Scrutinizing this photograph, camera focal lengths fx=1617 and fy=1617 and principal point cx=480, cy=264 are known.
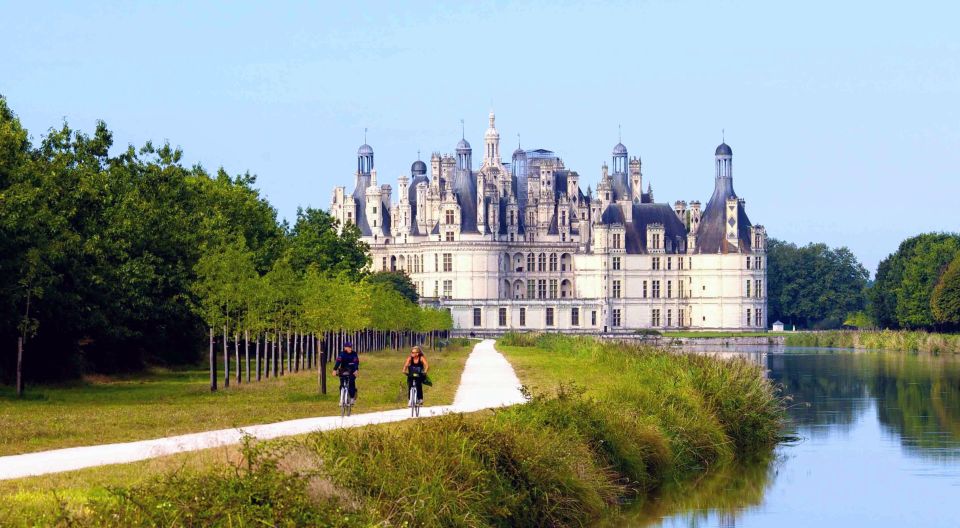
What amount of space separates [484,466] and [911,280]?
9397 centimetres

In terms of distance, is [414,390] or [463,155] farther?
[463,155]

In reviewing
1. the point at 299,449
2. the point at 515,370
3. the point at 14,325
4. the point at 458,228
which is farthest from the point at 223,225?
the point at 458,228

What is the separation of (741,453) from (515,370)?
56.2 feet

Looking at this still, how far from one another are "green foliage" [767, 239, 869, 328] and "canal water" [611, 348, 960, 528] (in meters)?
98.5

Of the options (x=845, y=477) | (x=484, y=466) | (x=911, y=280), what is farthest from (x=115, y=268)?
(x=911, y=280)

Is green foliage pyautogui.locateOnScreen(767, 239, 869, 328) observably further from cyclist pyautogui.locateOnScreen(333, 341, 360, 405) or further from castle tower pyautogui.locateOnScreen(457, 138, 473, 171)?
cyclist pyautogui.locateOnScreen(333, 341, 360, 405)

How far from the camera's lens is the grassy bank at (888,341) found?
3280 inches

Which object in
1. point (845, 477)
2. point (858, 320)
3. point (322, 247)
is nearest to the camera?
point (845, 477)

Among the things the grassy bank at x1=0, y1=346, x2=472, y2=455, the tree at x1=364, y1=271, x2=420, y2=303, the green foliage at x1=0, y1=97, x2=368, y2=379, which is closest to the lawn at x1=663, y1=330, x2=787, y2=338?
the tree at x1=364, y1=271, x2=420, y2=303

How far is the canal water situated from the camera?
21922mm

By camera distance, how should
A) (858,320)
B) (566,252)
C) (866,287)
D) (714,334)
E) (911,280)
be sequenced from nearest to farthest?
(911,280), (714,334), (566,252), (858,320), (866,287)

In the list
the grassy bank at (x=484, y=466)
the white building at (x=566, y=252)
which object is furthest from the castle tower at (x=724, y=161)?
the grassy bank at (x=484, y=466)

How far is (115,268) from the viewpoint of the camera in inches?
1454

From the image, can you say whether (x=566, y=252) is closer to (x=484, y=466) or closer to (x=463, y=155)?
(x=463, y=155)
